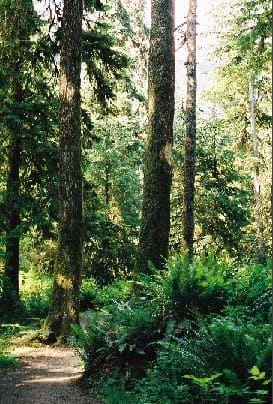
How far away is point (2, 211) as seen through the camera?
14.0 m

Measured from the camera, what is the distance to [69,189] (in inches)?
391

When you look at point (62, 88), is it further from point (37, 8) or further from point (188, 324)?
→ point (188, 324)

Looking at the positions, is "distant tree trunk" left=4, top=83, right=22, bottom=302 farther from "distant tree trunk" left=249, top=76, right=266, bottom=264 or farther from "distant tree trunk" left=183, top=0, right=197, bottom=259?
"distant tree trunk" left=249, top=76, right=266, bottom=264

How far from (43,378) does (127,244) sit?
1439 cm

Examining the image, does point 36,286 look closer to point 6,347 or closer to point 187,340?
point 6,347

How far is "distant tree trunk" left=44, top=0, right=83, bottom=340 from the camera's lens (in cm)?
977

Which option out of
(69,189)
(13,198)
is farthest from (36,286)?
(69,189)

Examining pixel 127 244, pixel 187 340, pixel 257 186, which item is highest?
pixel 257 186

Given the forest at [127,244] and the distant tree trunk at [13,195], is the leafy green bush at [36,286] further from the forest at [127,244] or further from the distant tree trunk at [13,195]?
the distant tree trunk at [13,195]

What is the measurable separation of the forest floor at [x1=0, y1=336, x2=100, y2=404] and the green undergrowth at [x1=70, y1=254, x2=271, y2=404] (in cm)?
35

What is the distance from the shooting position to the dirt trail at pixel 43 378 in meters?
6.44

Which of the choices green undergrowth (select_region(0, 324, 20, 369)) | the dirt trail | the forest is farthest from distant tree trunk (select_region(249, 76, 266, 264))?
the dirt trail

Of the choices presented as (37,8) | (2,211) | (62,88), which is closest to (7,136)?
(2,211)

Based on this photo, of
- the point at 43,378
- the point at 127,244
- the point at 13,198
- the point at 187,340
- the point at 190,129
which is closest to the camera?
the point at 187,340
